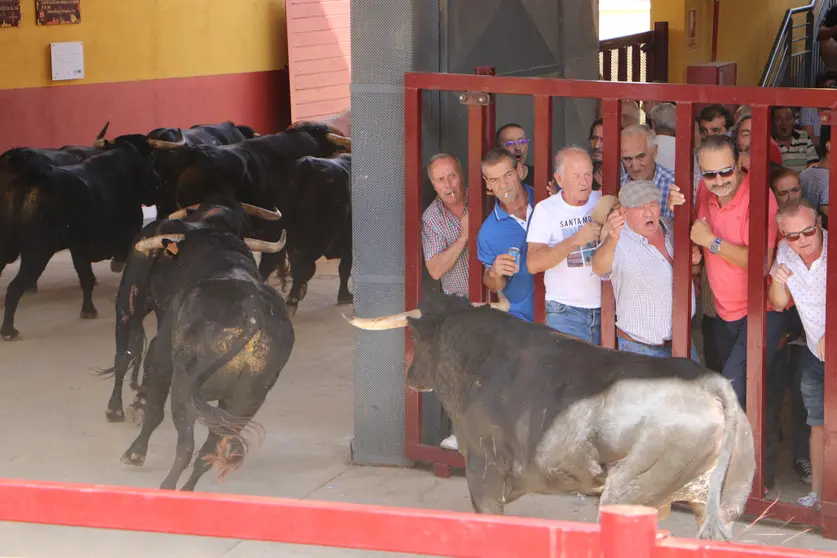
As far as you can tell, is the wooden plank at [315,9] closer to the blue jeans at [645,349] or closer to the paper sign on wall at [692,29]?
the paper sign on wall at [692,29]

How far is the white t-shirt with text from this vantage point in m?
5.64

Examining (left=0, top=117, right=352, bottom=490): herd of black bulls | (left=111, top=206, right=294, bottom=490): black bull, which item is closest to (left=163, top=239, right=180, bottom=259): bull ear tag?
(left=0, top=117, right=352, bottom=490): herd of black bulls

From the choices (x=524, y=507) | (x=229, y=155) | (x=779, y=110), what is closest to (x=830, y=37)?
(x=779, y=110)

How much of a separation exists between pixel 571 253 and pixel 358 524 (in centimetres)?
285

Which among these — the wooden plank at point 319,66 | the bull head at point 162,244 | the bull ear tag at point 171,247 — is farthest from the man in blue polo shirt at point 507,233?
the wooden plank at point 319,66

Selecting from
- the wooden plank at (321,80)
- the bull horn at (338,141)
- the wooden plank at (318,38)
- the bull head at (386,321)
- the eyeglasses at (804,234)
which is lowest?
the bull head at (386,321)

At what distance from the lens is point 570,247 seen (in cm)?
552

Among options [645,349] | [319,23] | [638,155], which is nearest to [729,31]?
[319,23]

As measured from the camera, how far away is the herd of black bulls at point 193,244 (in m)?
6.14

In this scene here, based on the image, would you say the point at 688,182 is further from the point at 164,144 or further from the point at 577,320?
the point at 164,144

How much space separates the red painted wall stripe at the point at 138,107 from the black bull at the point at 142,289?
630 cm

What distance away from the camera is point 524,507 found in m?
6.15

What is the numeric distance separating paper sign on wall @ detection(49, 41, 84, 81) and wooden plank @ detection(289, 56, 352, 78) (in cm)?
329

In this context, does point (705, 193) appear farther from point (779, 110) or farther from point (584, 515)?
point (779, 110)
